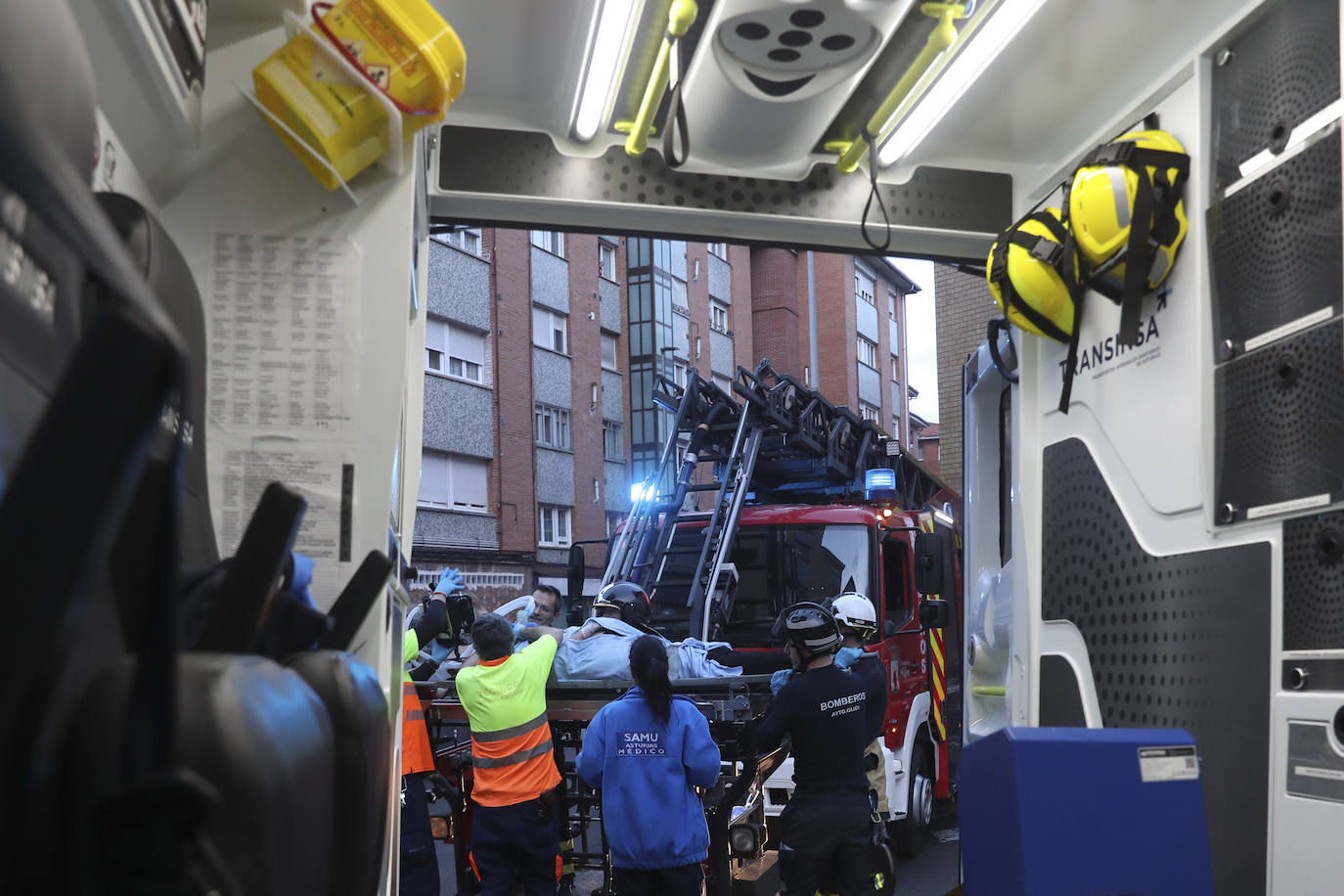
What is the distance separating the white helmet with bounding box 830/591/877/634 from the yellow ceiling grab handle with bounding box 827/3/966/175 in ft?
14.1

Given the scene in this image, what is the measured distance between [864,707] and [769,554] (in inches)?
136

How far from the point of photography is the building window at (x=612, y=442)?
105 feet

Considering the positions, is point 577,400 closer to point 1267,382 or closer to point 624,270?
point 624,270

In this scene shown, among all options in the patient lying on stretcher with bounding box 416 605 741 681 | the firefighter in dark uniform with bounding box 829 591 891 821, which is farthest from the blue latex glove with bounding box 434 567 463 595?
the firefighter in dark uniform with bounding box 829 591 891 821

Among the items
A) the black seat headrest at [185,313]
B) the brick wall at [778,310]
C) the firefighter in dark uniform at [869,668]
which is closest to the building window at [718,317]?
the brick wall at [778,310]

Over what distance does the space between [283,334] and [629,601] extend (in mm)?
7127

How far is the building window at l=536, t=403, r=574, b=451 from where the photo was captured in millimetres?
29281

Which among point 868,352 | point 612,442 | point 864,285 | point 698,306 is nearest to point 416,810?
point 612,442

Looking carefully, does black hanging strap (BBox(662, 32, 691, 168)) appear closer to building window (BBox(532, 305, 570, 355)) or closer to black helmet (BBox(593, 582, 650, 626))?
black helmet (BBox(593, 582, 650, 626))

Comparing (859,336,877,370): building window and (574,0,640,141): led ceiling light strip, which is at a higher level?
(859,336,877,370): building window

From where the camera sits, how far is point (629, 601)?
937 centimetres

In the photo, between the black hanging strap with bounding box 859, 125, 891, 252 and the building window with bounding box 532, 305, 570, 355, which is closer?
the black hanging strap with bounding box 859, 125, 891, 252

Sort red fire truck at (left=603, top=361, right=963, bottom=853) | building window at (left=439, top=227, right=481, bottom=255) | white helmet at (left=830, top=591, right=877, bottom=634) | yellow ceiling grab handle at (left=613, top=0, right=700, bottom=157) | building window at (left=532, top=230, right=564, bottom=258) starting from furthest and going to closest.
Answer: building window at (left=532, top=230, right=564, bottom=258), building window at (left=439, top=227, right=481, bottom=255), red fire truck at (left=603, top=361, right=963, bottom=853), white helmet at (left=830, top=591, right=877, bottom=634), yellow ceiling grab handle at (left=613, top=0, right=700, bottom=157)

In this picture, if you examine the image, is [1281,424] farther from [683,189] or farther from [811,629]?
[811,629]
